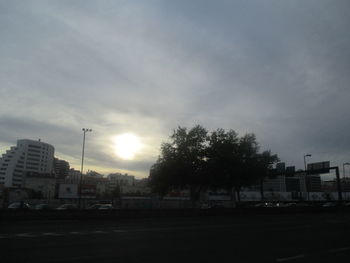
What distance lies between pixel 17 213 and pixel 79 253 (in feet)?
70.6

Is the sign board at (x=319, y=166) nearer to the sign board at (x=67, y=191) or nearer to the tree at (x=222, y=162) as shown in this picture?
the tree at (x=222, y=162)

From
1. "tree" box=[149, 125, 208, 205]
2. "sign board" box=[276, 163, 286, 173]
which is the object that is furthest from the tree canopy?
"sign board" box=[276, 163, 286, 173]

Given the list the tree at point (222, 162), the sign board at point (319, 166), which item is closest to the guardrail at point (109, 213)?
the tree at point (222, 162)

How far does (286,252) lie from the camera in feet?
34.1

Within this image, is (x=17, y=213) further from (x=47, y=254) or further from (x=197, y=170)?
(x=197, y=170)

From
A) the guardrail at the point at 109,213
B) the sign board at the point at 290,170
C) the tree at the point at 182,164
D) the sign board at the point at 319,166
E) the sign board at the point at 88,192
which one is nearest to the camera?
the guardrail at the point at 109,213

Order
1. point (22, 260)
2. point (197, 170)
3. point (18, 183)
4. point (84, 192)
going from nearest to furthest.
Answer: point (22, 260)
point (197, 170)
point (84, 192)
point (18, 183)

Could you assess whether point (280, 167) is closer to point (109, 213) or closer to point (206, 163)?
point (206, 163)

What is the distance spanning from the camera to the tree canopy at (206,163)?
46906 mm

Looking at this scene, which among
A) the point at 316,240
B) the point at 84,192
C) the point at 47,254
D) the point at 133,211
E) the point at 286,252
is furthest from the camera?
the point at 84,192

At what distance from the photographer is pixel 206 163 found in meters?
47.5

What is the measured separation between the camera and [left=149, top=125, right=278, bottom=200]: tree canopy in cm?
4691

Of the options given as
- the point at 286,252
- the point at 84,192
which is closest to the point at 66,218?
the point at 286,252

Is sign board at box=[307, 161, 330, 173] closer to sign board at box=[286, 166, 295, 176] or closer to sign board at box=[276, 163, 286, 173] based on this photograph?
sign board at box=[286, 166, 295, 176]
